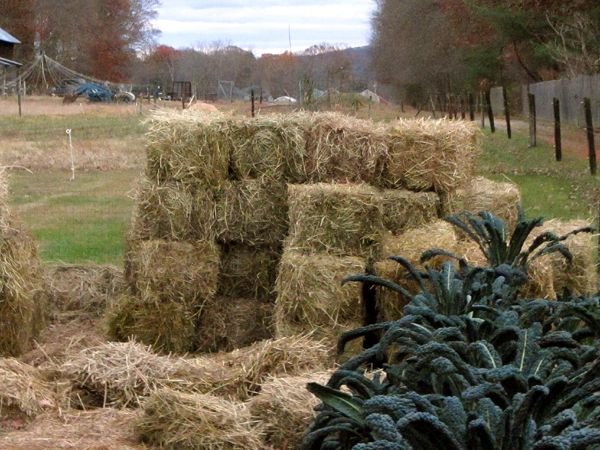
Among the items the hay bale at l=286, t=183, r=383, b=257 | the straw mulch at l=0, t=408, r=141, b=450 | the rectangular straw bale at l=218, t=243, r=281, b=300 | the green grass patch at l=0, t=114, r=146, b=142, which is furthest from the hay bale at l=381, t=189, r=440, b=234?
the green grass patch at l=0, t=114, r=146, b=142

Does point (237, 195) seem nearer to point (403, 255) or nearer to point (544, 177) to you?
point (403, 255)

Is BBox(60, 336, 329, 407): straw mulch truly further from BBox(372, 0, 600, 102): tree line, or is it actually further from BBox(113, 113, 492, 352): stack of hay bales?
BBox(372, 0, 600, 102): tree line

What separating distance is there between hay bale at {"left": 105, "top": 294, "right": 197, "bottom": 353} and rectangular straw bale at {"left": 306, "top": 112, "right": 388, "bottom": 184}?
144 cm

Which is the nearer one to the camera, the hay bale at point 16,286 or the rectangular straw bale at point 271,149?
the hay bale at point 16,286

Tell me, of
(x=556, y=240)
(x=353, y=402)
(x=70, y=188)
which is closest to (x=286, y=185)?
(x=556, y=240)

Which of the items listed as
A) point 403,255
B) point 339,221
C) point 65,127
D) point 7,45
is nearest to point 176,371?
point 403,255

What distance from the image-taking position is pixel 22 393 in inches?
216

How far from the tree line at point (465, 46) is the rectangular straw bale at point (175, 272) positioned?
26.0 metres

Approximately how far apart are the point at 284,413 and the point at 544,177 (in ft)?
49.6

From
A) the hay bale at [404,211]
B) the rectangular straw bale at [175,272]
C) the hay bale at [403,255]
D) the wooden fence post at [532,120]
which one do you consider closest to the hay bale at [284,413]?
the hay bale at [403,255]

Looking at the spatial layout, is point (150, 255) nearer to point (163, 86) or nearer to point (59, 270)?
point (59, 270)

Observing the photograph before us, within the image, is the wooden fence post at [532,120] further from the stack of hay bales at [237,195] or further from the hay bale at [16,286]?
the hay bale at [16,286]

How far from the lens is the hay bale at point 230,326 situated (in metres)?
8.24

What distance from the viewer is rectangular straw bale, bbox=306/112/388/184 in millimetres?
8078
